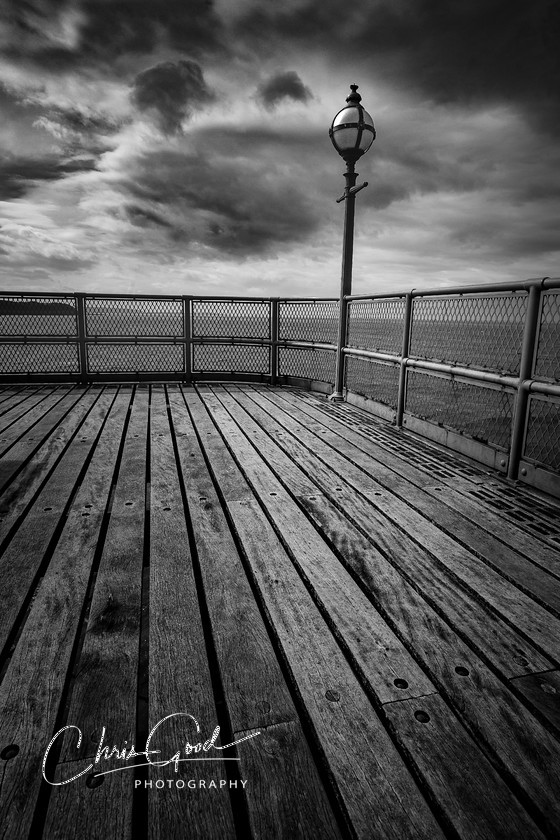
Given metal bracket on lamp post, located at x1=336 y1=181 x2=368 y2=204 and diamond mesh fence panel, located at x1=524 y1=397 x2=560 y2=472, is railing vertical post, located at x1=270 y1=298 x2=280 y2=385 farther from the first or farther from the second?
diamond mesh fence panel, located at x1=524 y1=397 x2=560 y2=472

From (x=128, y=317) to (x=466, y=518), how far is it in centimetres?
700

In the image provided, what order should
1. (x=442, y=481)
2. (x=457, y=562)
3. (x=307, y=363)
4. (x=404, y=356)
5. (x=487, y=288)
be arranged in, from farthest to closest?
(x=307, y=363) < (x=404, y=356) < (x=487, y=288) < (x=442, y=481) < (x=457, y=562)

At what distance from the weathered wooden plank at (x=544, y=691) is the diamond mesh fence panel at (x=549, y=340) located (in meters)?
2.46

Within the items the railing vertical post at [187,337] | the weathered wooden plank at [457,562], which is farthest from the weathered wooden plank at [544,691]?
the railing vertical post at [187,337]

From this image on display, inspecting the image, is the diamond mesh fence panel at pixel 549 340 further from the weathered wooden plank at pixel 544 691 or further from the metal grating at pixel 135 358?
the metal grating at pixel 135 358

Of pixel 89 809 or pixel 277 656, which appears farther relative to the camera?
pixel 277 656

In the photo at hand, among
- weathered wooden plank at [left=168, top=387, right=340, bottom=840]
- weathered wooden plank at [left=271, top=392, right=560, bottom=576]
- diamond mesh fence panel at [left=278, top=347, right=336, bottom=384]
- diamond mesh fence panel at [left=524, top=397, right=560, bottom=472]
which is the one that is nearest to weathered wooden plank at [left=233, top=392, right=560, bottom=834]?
weathered wooden plank at [left=168, top=387, right=340, bottom=840]

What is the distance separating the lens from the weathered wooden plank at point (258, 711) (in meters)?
1.17

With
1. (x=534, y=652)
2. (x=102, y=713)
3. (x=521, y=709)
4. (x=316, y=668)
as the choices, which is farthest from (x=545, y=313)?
(x=102, y=713)

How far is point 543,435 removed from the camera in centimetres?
366

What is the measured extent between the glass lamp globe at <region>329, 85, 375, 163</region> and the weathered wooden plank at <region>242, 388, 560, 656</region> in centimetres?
504

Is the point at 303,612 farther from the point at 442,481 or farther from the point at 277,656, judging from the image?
the point at 442,481

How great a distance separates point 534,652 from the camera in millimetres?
1820

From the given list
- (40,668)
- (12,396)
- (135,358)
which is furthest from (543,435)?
(12,396)
